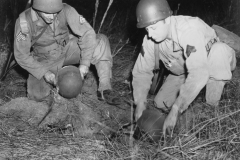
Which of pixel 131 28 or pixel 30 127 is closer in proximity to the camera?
pixel 30 127

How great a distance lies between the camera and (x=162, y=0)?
3.97m

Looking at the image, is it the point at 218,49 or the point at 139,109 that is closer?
the point at 139,109

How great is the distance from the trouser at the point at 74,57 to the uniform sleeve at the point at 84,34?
146 millimetres

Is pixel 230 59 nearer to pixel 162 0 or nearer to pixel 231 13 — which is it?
pixel 162 0

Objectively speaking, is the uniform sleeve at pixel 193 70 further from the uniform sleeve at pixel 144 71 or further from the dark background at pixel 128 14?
the dark background at pixel 128 14

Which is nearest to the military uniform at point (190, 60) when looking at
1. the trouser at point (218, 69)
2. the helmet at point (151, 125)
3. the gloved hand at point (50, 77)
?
the trouser at point (218, 69)

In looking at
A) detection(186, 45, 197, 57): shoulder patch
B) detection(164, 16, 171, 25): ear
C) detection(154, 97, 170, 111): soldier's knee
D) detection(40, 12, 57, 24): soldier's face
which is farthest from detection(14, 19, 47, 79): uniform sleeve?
detection(186, 45, 197, 57): shoulder patch

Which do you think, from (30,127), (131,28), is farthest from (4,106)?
(131,28)

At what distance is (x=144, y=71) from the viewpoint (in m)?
4.38

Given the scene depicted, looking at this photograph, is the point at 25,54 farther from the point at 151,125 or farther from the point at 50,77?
the point at 151,125

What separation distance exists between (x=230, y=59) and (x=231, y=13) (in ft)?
14.6

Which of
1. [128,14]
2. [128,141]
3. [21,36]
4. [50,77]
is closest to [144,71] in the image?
[128,141]

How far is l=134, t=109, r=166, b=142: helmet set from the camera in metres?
3.50

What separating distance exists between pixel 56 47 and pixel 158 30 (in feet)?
6.45
